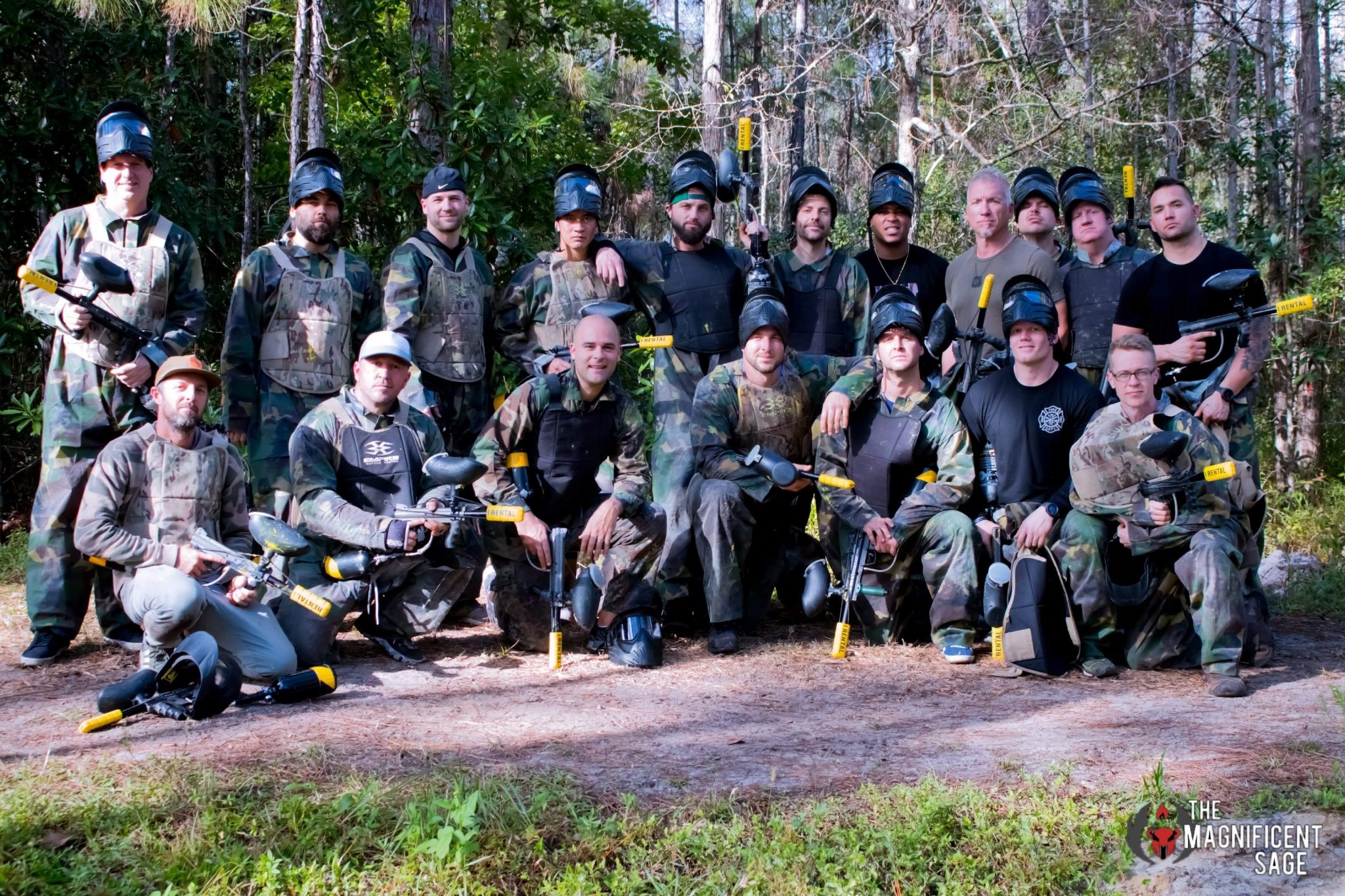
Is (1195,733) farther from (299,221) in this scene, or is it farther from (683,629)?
(299,221)

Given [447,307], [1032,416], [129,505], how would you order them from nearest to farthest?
1. [129,505]
2. [1032,416]
3. [447,307]

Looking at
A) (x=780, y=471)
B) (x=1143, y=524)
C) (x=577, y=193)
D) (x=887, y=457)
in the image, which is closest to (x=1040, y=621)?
(x=1143, y=524)

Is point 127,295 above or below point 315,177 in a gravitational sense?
below

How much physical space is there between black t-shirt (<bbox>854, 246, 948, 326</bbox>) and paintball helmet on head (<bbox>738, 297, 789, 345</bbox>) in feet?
3.44

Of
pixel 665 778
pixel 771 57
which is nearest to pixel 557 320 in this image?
pixel 665 778

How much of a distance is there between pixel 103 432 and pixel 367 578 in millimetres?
1653

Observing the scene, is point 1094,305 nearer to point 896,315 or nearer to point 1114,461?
point 896,315

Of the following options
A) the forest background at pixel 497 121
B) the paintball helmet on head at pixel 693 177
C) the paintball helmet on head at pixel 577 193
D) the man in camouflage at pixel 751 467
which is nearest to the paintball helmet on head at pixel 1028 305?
the man in camouflage at pixel 751 467

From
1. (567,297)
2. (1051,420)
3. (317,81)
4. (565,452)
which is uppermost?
(317,81)

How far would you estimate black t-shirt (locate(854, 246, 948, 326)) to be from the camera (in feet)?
26.0

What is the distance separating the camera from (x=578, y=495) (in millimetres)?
6891

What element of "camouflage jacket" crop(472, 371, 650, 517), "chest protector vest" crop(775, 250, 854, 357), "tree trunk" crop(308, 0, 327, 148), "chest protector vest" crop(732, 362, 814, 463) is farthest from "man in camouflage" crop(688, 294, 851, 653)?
"tree trunk" crop(308, 0, 327, 148)

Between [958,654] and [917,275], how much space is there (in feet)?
8.88

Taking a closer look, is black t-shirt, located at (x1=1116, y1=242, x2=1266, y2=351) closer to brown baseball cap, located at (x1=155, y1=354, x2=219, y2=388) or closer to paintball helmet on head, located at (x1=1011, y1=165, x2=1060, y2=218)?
paintball helmet on head, located at (x1=1011, y1=165, x2=1060, y2=218)
